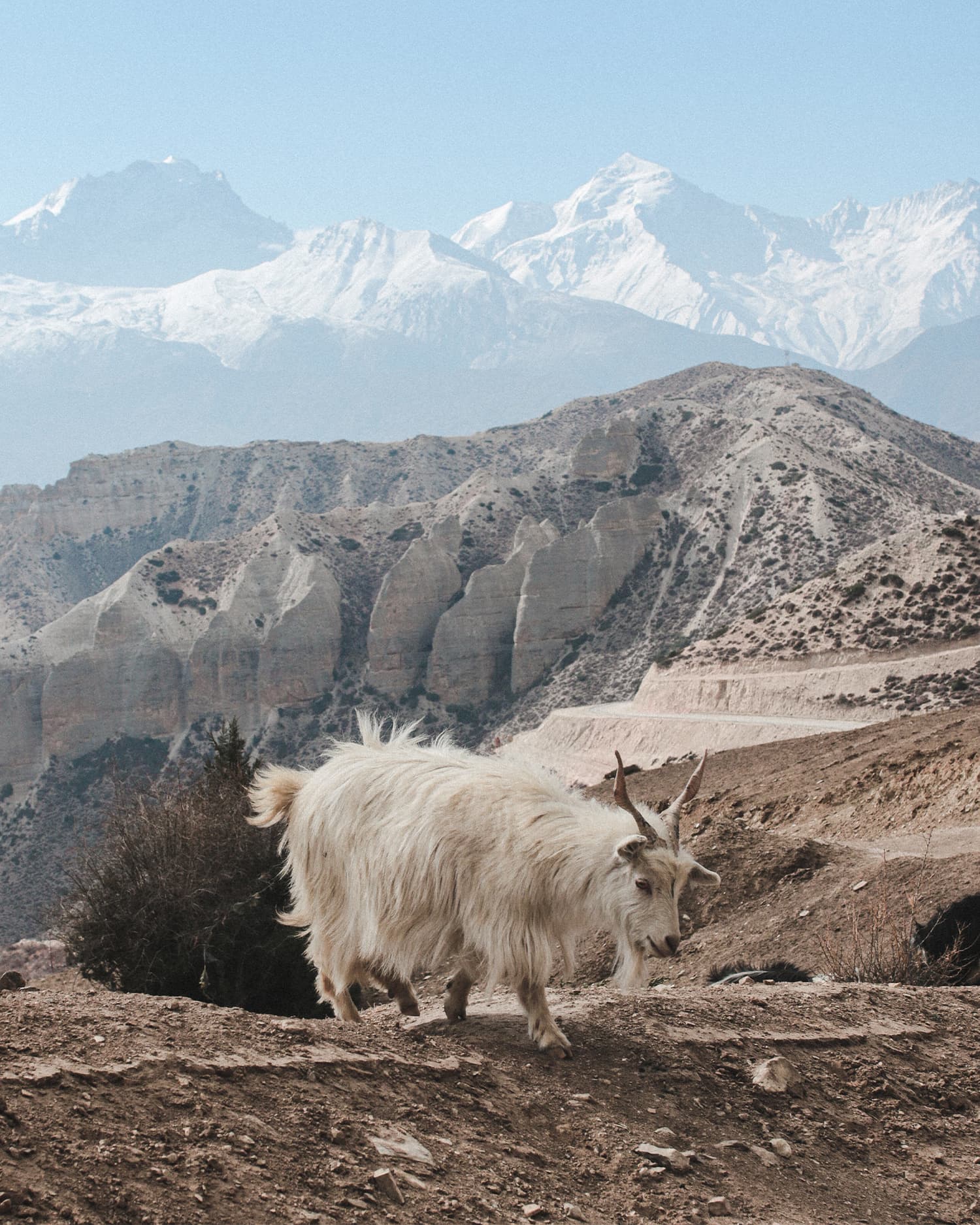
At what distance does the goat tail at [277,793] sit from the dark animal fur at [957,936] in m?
6.24

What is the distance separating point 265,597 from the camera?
326 feet

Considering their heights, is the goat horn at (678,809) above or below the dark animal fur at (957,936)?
above

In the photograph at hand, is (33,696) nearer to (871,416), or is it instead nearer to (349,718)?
(349,718)

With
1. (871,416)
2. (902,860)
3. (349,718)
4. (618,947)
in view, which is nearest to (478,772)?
(618,947)

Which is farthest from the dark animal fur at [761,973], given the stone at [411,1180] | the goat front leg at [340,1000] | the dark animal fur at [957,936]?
the stone at [411,1180]

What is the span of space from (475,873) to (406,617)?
87.0m

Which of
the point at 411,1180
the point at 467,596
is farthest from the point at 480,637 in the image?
the point at 411,1180

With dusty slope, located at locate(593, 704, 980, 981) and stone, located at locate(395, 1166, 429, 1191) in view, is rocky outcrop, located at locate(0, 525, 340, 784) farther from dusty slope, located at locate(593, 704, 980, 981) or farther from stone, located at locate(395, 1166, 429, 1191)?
stone, located at locate(395, 1166, 429, 1191)

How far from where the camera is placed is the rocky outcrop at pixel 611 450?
108812 millimetres

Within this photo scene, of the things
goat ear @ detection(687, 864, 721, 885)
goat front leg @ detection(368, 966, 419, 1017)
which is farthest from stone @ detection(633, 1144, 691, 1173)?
goat front leg @ detection(368, 966, 419, 1017)

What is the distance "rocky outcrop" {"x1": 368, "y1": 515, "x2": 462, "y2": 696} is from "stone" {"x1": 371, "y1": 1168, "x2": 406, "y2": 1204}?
3459 inches

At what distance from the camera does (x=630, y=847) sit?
7059 mm

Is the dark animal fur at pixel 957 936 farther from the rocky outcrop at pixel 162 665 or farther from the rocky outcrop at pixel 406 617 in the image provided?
the rocky outcrop at pixel 162 665

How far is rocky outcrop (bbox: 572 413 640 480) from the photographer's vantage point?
109 metres
